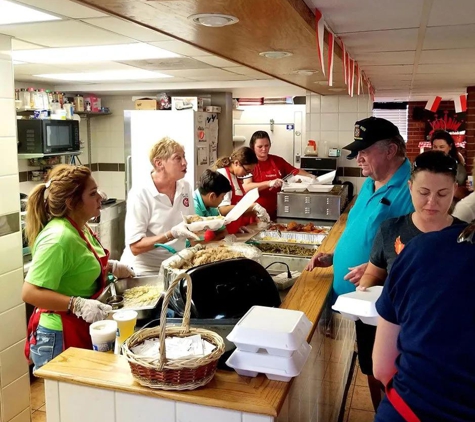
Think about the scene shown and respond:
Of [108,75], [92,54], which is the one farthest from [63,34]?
[108,75]

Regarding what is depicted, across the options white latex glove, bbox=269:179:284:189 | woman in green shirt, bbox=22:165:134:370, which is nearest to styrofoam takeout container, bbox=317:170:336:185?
white latex glove, bbox=269:179:284:189

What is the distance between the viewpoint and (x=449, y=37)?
2.86 metres

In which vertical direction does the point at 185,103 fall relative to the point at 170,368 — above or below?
above

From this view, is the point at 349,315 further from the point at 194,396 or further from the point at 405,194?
the point at 405,194

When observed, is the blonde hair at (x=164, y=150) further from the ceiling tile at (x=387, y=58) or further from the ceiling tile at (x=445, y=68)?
the ceiling tile at (x=445, y=68)

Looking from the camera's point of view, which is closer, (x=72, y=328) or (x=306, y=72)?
(x=72, y=328)

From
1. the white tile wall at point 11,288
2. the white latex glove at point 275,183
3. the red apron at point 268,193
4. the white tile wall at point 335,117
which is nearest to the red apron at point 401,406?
the white tile wall at point 11,288

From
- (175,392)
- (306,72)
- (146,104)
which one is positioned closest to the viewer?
(175,392)

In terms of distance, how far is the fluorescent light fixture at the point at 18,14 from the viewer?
7.80 ft

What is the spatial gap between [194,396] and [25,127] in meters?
4.08

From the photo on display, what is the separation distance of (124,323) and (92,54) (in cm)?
265

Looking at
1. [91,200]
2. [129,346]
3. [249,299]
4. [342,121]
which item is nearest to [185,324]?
[129,346]

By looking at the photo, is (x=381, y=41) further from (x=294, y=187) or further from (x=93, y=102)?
(x=93, y=102)

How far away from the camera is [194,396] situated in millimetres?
1443
